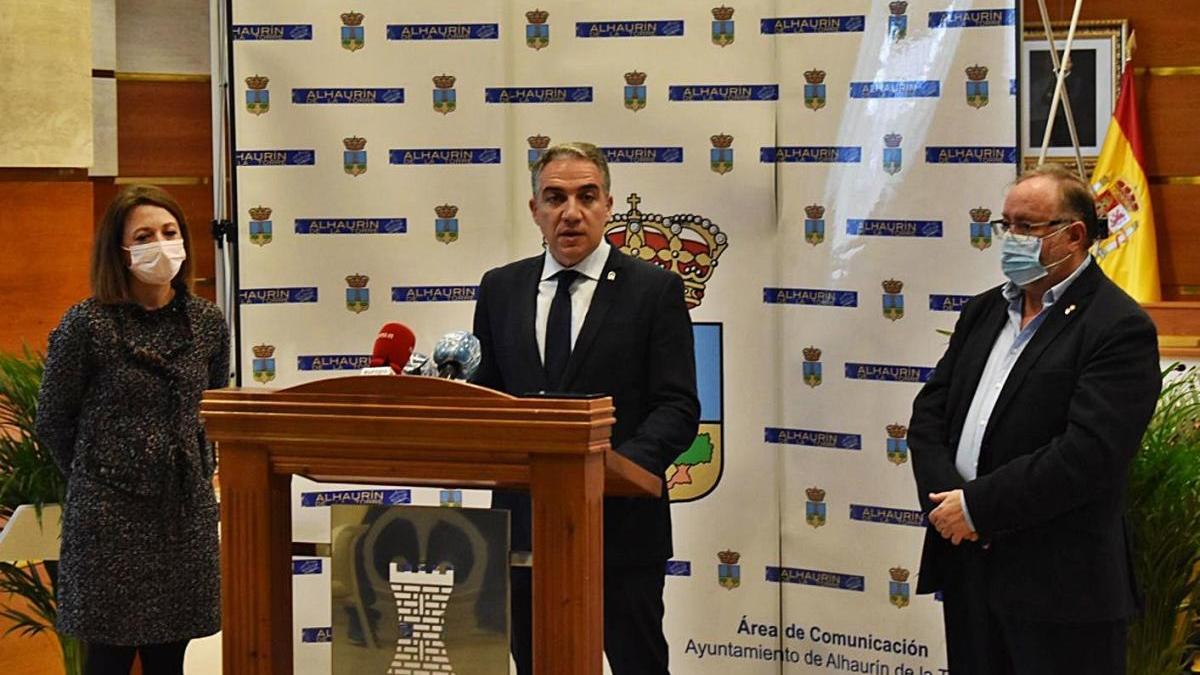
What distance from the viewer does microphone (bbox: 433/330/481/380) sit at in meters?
2.19

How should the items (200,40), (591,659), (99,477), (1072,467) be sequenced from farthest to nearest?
1. (200,40)
2. (99,477)
3. (1072,467)
4. (591,659)

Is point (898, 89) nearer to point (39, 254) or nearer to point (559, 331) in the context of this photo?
point (559, 331)

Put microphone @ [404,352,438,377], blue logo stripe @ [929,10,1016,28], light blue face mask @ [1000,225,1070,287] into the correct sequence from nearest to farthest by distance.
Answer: microphone @ [404,352,438,377]
light blue face mask @ [1000,225,1070,287]
blue logo stripe @ [929,10,1016,28]

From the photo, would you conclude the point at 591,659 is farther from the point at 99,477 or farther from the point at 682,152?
the point at 682,152

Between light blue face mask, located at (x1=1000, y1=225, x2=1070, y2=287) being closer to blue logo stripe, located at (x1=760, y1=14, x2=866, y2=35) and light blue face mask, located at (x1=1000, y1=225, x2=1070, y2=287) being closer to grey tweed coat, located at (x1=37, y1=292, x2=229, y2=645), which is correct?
blue logo stripe, located at (x1=760, y1=14, x2=866, y2=35)

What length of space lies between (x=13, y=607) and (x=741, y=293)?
2.31 meters

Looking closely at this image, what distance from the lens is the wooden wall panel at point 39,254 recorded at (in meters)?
4.59

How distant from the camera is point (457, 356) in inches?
86.5

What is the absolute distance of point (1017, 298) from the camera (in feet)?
9.71

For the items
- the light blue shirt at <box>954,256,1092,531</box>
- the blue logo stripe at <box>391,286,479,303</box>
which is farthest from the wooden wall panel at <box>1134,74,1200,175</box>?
the light blue shirt at <box>954,256,1092,531</box>

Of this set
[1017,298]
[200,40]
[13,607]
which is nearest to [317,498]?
[13,607]

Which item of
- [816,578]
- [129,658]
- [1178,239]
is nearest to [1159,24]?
[1178,239]

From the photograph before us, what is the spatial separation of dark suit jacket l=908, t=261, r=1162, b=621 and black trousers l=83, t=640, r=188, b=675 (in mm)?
1682

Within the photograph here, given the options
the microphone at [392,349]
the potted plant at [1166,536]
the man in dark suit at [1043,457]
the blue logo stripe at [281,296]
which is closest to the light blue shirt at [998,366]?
the man in dark suit at [1043,457]
